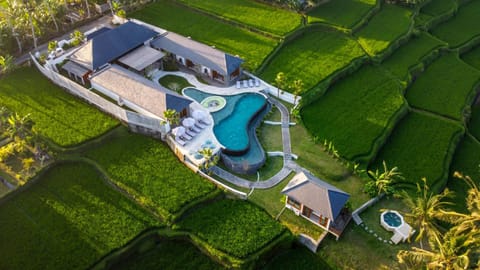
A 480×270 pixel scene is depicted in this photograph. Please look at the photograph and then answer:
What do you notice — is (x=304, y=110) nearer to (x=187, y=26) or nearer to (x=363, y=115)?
(x=363, y=115)

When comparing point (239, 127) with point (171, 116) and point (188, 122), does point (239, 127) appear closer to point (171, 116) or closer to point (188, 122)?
point (188, 122)

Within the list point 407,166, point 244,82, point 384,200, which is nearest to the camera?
point 384,200

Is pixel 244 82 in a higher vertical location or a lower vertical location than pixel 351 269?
higher

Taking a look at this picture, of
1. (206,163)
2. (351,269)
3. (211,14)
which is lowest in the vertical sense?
(351,269)

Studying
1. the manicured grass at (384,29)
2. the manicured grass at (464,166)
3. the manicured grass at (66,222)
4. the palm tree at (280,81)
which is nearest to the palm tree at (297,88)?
the palm tree at (280,81)

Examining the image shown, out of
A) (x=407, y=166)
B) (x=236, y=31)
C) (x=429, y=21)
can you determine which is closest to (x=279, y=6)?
(x=236, y=31)

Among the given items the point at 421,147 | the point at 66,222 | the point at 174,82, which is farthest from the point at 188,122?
the point at 421,147

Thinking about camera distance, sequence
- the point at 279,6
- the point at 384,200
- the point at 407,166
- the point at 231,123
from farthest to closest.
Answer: the point at 279,6 < the point at 231,123 < the point at 407,166 < the point at 384,200

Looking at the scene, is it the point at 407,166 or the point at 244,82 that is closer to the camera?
the point at 407,166
